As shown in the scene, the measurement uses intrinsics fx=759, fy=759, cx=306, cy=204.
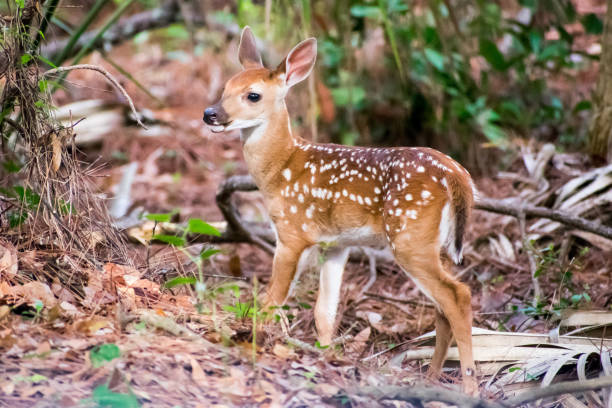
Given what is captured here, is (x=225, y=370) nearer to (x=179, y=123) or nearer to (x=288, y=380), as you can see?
(x=288, y=380)

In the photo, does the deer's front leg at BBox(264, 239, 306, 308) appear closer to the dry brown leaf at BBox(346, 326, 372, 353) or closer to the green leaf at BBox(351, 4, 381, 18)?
the dry brown leaf at BBox(346, 326, 372, 353)

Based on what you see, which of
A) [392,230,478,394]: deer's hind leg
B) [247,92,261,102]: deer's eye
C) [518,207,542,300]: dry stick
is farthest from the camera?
[518,207,542,300]: dry stick

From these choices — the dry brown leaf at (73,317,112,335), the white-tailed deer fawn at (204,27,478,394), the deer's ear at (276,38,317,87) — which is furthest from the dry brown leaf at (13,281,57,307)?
the deer's ear at (276,38,317,87)

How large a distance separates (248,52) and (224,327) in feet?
7.74

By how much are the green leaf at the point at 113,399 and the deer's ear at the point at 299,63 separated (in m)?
2.60

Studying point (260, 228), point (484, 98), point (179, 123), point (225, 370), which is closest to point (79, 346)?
point (225, 370)

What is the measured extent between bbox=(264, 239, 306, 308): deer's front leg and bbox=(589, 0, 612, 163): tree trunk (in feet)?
10.3

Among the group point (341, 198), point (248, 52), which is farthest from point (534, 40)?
point (341, 198)

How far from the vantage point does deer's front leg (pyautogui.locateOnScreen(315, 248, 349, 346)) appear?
4723 millimetres

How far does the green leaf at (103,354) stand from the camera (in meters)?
3.02

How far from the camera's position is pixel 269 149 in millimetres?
4879

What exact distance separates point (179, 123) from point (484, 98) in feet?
12.6

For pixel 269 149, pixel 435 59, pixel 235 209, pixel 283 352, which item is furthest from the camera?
pixel 435 59

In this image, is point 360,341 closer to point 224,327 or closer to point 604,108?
point 224,327
